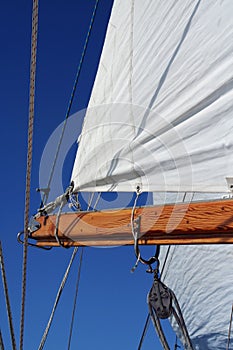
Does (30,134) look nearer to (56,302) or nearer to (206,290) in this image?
(56,302)

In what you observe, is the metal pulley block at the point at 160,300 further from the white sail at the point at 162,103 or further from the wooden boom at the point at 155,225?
the white sail at the point at 162,103

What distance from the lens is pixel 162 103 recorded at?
11.1 ft

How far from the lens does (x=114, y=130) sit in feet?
11.9

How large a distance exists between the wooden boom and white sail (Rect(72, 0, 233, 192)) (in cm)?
12

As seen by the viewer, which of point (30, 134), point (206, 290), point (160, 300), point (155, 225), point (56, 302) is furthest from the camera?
point (206, 290)

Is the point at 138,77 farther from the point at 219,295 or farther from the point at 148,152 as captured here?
the point at 219,295

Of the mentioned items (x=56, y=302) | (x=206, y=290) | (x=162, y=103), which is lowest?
(x=206, y=290)

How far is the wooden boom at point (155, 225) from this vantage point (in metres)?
2.81

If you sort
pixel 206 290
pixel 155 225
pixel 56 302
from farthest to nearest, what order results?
pixel 206 290
pixel 56 302
pixel 155 225

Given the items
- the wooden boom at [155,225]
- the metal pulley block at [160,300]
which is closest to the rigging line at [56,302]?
the wooden boom at [155,225]

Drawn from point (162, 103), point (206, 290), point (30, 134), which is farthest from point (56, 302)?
point (206, 290)

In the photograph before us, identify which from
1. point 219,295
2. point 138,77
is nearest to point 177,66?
point 138,77

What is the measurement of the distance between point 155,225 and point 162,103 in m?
0.73

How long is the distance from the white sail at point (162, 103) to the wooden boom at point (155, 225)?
0.40 ft
